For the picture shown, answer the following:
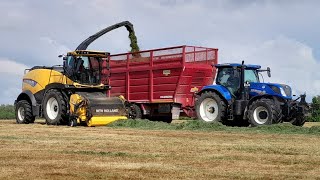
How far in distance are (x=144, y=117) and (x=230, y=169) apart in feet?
46.0

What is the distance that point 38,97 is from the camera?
21.8 metres

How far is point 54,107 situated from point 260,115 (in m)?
7.82

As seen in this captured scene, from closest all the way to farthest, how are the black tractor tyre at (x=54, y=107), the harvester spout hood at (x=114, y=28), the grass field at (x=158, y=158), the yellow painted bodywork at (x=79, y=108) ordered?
1. the grass field at (x=158, y=158)
2. the yellow painted bodywork at (x=79, y=108)
3. the black tractor tyre at (x=54, y=107)
4. the harvester spout hood at (x=114, y=28)

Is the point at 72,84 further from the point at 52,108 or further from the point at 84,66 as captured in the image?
the point at 52,108

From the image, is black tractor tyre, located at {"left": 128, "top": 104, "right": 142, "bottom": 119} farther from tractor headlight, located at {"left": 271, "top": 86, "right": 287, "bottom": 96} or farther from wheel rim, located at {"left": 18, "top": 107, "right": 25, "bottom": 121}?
tractor headlight, located at {"left": 271, "top": 86, "right": 287, "bottom": 96}

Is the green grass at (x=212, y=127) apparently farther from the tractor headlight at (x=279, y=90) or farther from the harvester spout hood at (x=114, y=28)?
the harvester spout hood at (x=114, y=28)

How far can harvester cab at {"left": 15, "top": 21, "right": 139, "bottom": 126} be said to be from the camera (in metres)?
19.2

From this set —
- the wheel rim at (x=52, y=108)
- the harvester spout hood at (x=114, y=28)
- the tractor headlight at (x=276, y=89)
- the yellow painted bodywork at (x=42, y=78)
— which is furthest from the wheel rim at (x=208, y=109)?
the wheel rim at (x=52, y=108)

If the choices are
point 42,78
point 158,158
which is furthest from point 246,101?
point 158,158

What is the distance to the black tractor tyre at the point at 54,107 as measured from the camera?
1991 centimetres

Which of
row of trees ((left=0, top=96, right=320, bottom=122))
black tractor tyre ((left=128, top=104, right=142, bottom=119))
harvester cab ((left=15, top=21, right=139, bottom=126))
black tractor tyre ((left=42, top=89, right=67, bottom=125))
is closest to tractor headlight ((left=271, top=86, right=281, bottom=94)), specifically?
harvester cab ((left=15, top=21, right=139, bottom=126))

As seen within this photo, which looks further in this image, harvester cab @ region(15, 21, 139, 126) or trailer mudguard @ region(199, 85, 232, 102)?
harvester cab @ region(15, 21, 139, 126)

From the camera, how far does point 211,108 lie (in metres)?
19.6

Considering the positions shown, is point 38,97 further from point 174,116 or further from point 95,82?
point 174,116
